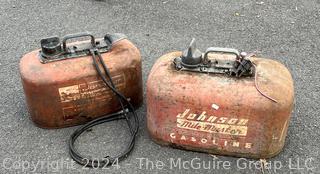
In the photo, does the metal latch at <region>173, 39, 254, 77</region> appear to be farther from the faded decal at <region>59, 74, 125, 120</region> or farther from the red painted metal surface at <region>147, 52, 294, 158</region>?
the faded decal at <region>59, 74, 125, 120</region>

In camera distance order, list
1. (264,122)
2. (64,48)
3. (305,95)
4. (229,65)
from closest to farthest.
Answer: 1. (264,122)
2. (229,65)
3. (64,48)
4. (305,95)

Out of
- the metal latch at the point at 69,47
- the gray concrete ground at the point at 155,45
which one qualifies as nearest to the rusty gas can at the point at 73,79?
the metal latch at the point at 69,47

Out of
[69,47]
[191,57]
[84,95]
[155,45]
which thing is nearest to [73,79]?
[84,95]

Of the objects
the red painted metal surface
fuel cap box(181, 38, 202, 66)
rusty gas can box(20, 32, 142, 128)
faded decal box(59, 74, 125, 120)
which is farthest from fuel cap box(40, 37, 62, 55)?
fuel cap box(181, 38, 202, 66)

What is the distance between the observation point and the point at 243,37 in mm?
3564

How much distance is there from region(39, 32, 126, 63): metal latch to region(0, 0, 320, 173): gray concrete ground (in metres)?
0.45

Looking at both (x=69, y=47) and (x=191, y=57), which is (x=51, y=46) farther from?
(x=191, y=57)

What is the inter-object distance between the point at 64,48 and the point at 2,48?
1222mm

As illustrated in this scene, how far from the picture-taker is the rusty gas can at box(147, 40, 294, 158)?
216 cm

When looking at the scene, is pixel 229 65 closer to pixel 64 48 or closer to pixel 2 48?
pixel 64 48

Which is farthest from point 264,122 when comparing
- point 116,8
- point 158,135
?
point 116,8

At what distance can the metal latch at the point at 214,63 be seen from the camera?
2242 millimetres

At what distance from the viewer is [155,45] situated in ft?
11.3

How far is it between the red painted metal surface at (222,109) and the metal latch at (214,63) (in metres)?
0.03
